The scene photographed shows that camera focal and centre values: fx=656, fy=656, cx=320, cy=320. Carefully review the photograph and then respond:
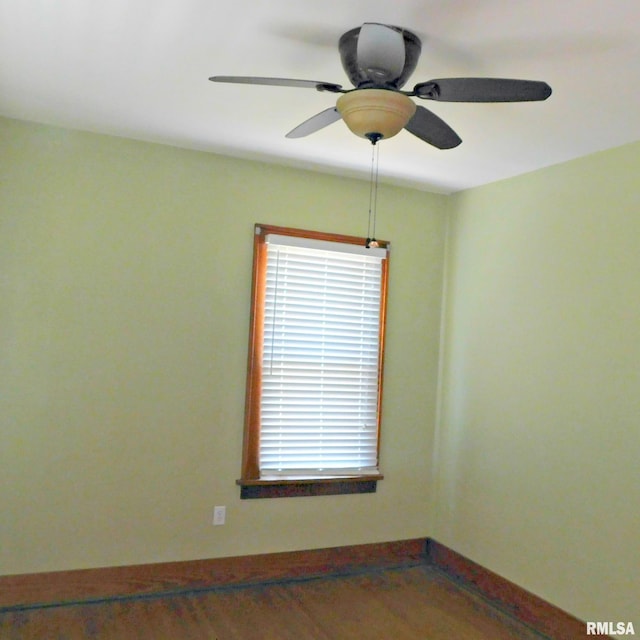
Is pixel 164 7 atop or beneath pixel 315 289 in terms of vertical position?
atop

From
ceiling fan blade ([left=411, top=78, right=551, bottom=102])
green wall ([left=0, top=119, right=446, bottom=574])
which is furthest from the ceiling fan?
green wall ([left=0, top=119, right=446, bottom=574])

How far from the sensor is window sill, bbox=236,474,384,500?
3891 mm

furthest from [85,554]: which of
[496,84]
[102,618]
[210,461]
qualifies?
[496,84]

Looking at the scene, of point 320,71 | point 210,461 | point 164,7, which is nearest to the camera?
point 164,7

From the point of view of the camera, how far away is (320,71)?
2641 mm

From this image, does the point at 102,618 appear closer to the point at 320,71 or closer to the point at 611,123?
the point at 320,71

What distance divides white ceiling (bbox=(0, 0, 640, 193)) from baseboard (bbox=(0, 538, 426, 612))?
2.37 metres

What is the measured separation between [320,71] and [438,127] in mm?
563

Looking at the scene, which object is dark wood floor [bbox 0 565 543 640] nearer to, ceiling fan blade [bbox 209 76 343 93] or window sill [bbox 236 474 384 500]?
window sill [bbox 236 474 384 500]

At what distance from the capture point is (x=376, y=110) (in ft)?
6.93

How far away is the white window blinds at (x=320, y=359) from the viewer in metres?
3.97

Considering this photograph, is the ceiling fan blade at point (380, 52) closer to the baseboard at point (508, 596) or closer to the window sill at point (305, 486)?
the window sill at point (305, 486)

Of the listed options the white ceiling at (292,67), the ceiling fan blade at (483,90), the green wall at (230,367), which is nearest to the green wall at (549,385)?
the green wall at (230,367)

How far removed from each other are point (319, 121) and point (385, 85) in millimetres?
421
